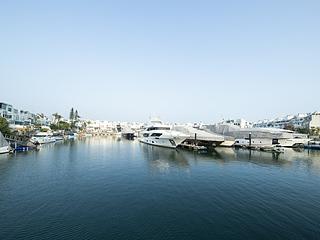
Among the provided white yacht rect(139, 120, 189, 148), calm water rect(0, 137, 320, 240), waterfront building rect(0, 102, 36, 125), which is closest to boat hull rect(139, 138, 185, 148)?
white yacht rect(139, 120, 189, 148)

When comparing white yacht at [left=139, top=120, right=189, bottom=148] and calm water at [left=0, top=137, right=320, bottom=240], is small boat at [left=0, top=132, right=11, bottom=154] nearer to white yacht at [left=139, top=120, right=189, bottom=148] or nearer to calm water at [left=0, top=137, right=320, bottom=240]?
calm water at [left=0, top=137, right=320, bottom=240]

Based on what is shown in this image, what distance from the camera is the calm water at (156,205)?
1514 centimetres

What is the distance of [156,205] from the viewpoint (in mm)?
20297

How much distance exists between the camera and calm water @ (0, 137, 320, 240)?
15.1m

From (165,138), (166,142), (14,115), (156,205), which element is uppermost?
Answer: (14,115)

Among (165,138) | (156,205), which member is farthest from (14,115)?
(156,205)

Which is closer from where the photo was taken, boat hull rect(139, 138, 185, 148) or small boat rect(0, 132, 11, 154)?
small boat rect(0, 132, 11, 154)

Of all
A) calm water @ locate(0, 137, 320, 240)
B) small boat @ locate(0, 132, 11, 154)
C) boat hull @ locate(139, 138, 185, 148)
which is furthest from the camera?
boat hull @ locate(139, 138, 185, 148)

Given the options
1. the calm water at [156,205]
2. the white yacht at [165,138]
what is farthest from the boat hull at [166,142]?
the calm water at [156,205]

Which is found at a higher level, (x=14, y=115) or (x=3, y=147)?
(x=14, y=115)

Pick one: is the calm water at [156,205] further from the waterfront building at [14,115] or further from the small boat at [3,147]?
the waterfront building at [14,115]

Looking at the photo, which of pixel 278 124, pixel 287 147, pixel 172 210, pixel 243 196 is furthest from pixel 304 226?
pixel 278 124

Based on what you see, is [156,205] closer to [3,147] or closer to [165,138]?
[3,147]

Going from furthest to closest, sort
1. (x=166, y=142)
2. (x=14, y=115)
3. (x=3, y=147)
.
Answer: (x=14, y=115), (x=166, y=142), (x=3, y=147)
